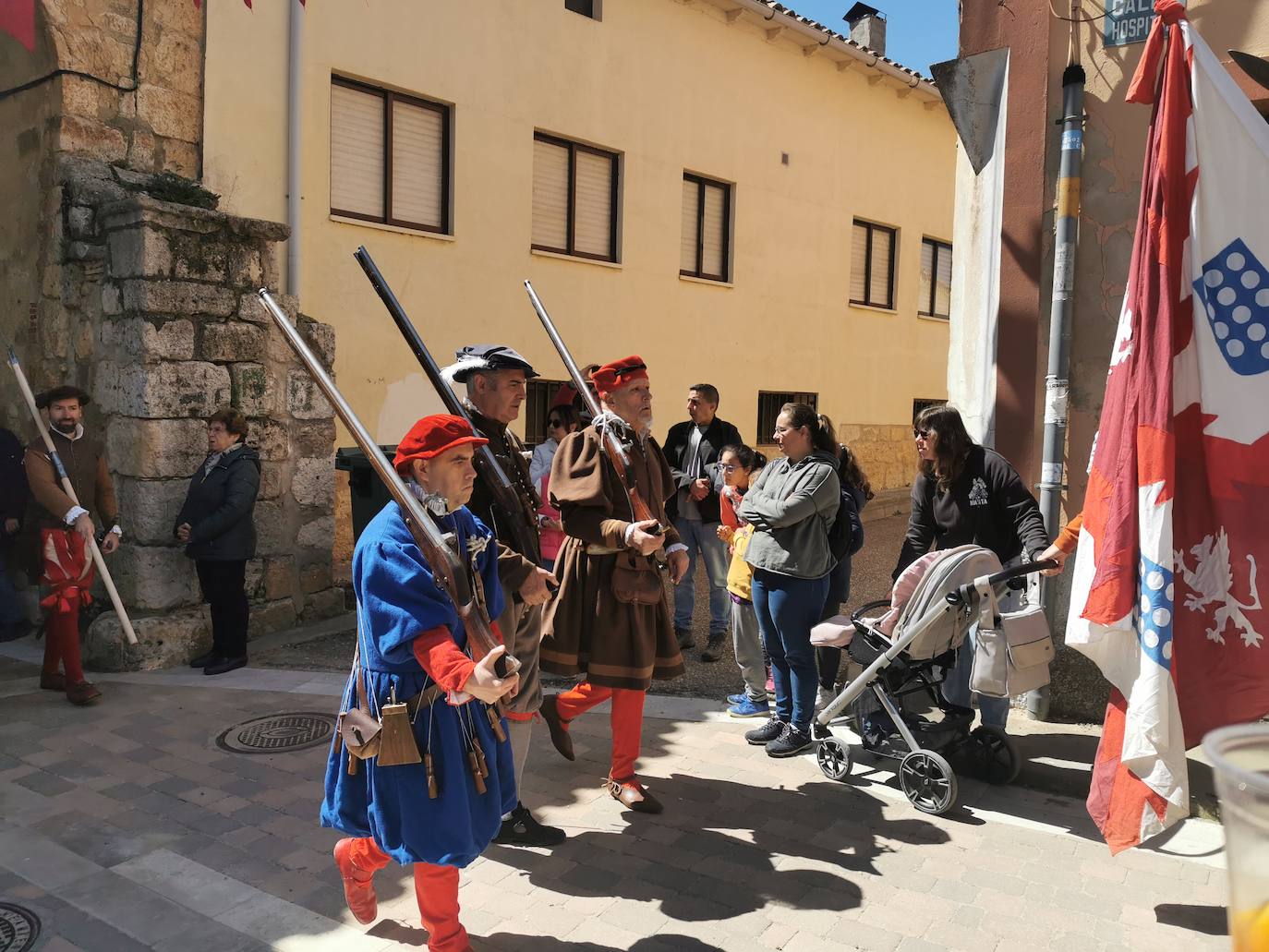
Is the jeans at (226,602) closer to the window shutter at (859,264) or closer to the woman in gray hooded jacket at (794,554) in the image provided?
the woman in gray hooded jacket at (794,554)

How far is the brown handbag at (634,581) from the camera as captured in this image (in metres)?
4.38

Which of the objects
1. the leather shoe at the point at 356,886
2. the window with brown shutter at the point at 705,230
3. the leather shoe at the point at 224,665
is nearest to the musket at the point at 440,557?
the leather shoe at the point at 356,886

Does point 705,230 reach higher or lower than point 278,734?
higher

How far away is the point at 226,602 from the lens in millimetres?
6812

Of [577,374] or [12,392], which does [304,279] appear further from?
[577,374]

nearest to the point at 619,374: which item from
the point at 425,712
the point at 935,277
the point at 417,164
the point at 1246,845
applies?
the point at 425,712

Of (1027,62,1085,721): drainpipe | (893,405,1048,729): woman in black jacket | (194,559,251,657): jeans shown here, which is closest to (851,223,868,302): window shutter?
(1027,62,1085,721): drainpipe

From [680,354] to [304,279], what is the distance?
5081mm

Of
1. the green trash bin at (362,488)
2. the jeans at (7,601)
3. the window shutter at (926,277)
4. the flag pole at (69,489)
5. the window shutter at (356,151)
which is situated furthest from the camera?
the window shutter at (926,277)

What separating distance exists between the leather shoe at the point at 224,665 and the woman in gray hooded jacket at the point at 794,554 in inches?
146

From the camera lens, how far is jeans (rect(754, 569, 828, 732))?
5027 mm

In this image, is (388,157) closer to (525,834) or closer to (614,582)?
(614,582)

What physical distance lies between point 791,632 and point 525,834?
1669 mm

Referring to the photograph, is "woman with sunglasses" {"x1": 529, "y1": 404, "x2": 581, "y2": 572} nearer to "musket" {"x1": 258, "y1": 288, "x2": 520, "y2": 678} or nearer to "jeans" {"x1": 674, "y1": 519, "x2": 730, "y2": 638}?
"jeans" {"x1": 674, "y1": 519, "x2": 730, "y2": 638}
